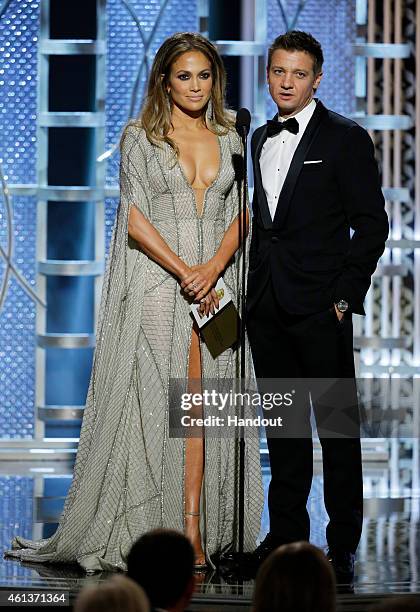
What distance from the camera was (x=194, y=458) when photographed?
153 inches

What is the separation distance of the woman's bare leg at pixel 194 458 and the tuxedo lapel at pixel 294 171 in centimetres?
48

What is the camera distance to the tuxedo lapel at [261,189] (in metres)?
3.69

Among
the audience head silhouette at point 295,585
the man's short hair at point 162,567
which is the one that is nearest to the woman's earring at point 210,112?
the man's short hair at point 162,567

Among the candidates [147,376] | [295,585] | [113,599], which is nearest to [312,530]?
[147,376]

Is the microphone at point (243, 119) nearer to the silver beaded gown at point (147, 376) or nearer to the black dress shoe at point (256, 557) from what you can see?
the silver beaded gown at point (147, 376)

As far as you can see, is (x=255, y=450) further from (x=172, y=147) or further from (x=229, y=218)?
(x=172, y=147)

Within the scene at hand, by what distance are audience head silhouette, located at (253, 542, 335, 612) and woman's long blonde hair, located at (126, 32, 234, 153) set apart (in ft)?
6.23

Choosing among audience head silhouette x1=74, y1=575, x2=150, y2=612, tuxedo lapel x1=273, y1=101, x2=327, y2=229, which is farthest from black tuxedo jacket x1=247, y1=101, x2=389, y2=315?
audience head silhouette x1=74, y1=575, x2=150, y2=612

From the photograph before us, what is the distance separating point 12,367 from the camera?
6172 millimetres

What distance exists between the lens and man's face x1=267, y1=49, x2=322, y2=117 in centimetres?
360

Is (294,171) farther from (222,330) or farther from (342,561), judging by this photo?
(342,561)

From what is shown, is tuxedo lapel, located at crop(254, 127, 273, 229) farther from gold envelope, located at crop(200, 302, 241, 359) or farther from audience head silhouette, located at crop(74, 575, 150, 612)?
audience head silhouette, located at crop(74, 575, 150, 612)

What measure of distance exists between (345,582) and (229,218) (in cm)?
119

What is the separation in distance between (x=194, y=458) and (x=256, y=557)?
0.36m
